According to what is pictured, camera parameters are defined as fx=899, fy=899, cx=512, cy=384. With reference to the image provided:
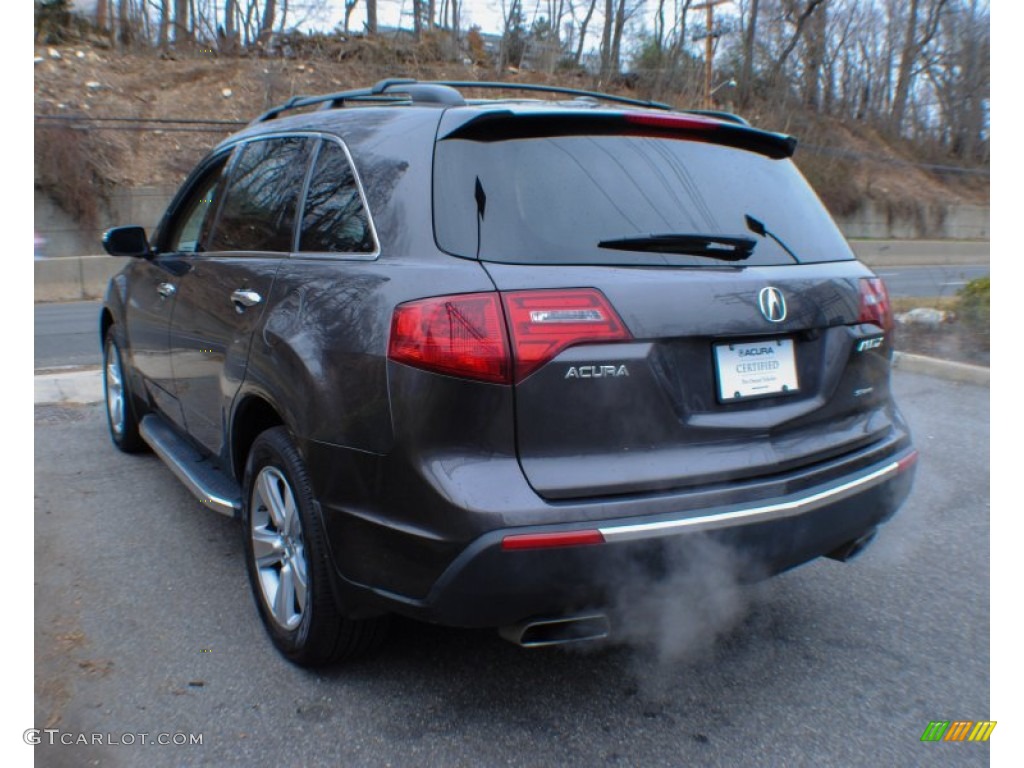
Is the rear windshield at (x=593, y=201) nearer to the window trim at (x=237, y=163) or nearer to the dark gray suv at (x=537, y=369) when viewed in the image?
the dark gray suv at (x=537, y=369)

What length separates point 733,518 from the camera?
249cm

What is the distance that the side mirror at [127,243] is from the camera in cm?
460

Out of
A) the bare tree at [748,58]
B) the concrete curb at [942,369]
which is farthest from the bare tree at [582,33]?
the concrete curb at [942,369]

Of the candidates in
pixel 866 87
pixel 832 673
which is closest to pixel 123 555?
pixel 832 673

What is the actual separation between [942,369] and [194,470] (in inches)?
248

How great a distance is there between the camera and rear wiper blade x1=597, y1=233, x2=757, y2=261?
2619mm

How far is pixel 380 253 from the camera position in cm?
268

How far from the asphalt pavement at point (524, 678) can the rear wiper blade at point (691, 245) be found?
40.3 inches

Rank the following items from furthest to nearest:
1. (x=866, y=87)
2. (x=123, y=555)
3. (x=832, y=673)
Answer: (x=866, y=87) < (x=123, y=555) < (x=832, y=673)

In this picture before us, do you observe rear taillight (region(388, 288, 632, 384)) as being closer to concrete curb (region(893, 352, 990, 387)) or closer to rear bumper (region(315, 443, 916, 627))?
rear bumper (region(315, 443, 916, 627))

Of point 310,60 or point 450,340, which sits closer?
point 450,340

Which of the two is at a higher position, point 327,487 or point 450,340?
point 450,340

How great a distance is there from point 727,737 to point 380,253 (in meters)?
1.76

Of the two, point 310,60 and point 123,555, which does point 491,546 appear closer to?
point 123,555
